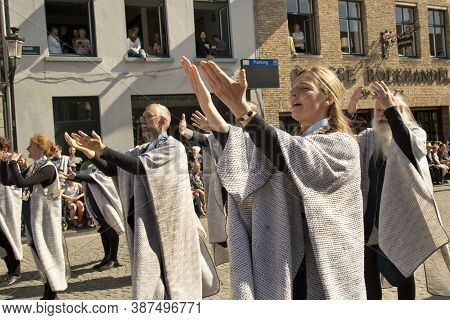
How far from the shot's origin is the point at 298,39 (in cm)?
1373

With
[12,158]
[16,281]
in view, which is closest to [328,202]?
[12,158]

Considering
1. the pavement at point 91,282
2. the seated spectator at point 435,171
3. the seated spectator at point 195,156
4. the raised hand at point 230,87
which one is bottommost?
the pavement at point 91,282

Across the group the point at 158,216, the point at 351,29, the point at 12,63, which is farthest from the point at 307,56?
the point at 158,216

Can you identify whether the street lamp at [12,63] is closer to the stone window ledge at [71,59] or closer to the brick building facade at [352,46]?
the stone window ledge at [71,59]

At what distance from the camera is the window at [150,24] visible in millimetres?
11867

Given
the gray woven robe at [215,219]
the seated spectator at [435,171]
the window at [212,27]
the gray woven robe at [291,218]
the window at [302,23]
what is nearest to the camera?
the gray woven robe at [291,218]

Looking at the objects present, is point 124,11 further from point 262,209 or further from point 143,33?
point 262,209

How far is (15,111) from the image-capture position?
35.1 feet

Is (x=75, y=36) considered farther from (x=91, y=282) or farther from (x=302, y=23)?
(x=91, y=282)

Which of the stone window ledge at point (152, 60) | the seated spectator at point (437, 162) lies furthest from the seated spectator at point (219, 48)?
the seated spectator at point (437, 162)

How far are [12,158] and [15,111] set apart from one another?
6.39 meters

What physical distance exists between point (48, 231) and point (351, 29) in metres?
10.9

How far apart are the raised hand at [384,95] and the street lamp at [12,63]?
7366mm

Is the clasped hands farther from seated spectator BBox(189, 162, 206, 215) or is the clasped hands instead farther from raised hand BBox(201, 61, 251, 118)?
seated spectator BBox(189, 162, 206, 215)
